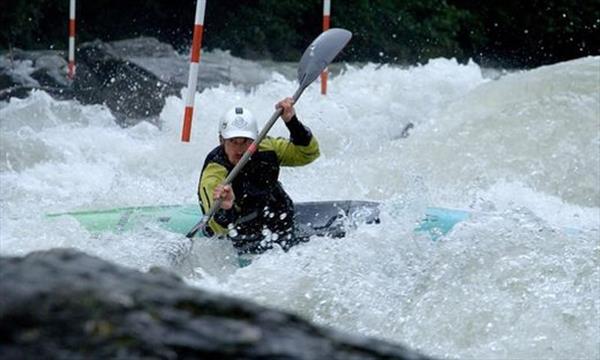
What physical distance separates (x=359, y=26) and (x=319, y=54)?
1002 cm

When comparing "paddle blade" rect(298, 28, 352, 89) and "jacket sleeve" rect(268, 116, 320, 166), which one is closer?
"jacket sleeve" rect(268, 116, 320, 166)

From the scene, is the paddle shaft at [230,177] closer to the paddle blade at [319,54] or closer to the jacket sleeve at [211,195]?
the jacket sleeve at [211,195]

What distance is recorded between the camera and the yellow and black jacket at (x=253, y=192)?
14.5 feet

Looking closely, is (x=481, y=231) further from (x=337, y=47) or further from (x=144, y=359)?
(x=144, y=359)

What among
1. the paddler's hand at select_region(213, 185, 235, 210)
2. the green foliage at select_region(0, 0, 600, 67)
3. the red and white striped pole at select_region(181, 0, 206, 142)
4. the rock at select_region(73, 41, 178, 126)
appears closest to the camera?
the paddler's hand at select_region(213, 185, 235, 210)

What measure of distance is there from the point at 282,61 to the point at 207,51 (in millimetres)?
918

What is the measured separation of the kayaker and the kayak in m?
0.12

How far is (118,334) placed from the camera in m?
1.23

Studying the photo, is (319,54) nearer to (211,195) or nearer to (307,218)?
(307,218)

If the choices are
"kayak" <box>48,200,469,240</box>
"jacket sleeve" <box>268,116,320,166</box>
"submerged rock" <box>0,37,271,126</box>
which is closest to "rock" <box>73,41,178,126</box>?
"submerged rock" <box>0,37,271,126</box>

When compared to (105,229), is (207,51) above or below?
below

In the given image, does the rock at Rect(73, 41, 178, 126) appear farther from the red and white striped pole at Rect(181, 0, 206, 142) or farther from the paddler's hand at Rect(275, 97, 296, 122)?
the paddler's hand at Rect(275, 97, 296, 122)

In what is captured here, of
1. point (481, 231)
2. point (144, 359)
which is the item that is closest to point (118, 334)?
point (144, 359)

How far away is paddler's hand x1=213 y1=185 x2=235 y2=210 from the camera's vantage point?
428 centimetres
